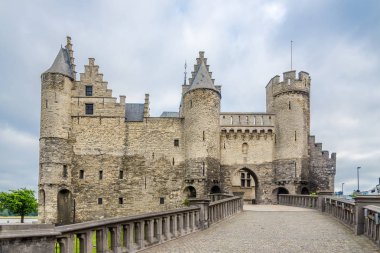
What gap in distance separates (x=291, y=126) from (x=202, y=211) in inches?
1027

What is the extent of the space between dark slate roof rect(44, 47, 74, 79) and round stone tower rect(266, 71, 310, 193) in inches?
797

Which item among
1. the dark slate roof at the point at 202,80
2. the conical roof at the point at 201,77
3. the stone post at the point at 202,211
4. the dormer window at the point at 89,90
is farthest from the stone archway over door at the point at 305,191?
the stone post at the point at 202,211

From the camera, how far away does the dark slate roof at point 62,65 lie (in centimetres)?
3572

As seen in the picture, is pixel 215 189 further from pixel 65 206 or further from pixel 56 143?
pixel 56 143

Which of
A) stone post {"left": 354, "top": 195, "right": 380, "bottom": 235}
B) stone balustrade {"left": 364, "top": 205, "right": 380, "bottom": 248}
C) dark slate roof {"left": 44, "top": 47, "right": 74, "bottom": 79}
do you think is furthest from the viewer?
dark slate roof {"left": 44, "top": 47, "right": 74, "bottom": 79}

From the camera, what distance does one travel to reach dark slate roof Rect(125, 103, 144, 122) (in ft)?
126

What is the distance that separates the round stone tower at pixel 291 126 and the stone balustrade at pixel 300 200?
3083 millimetres

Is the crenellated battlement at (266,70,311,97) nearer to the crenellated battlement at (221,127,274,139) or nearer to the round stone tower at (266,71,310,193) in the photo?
the round stone tower at (266,71,310,193)

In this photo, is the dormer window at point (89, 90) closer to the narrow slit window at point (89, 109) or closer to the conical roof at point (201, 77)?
the narrow slit window at point (89, 109)

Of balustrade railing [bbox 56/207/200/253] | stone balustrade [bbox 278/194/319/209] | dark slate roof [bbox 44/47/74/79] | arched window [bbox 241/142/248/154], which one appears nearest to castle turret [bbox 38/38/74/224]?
dark slate roof [bbox 44/47/74/79]

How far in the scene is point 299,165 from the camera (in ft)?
120

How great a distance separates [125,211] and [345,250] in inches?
Answer: 1154

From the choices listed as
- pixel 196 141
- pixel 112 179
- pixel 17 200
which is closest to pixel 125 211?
pixel 112 179

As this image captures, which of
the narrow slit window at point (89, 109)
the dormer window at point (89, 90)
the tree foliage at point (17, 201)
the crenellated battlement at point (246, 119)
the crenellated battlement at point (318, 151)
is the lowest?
the tree foliage at point (17, 201)
